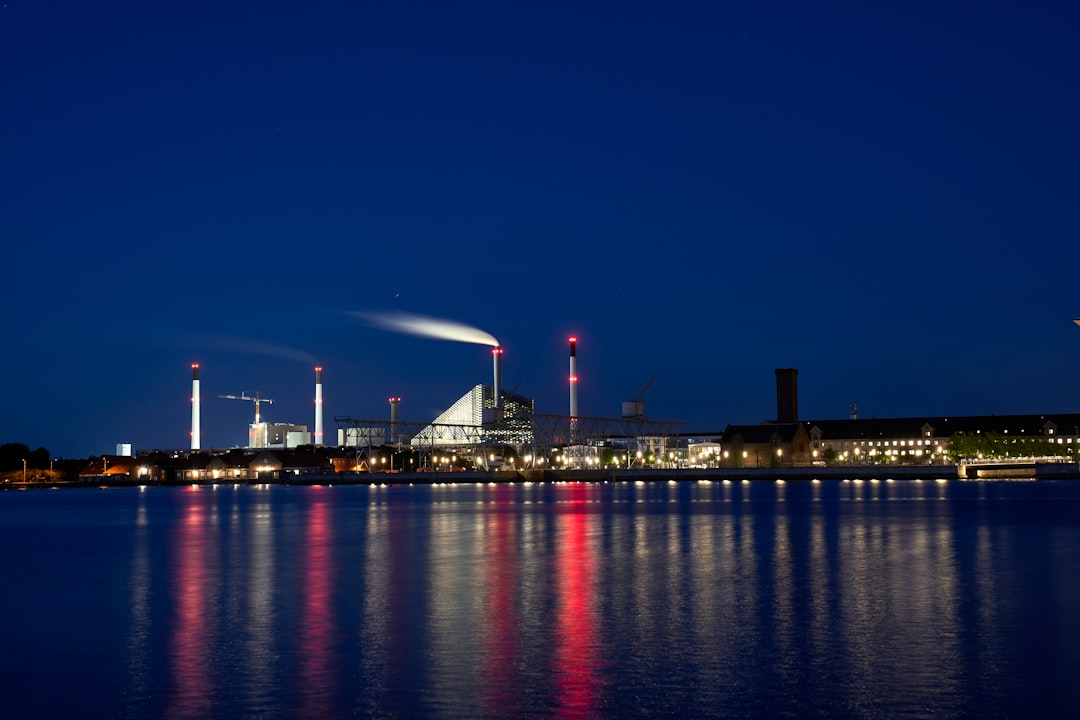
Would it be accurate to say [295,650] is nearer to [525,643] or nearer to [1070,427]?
[525,643]

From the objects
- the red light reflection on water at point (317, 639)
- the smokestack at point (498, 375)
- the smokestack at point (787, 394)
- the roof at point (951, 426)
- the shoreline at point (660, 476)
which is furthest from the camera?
the smokestack at point (787, 394)

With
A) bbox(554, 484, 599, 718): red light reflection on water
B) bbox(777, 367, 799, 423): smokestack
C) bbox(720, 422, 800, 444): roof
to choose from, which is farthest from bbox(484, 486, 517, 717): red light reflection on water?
bbox(777, 367, 799, 423): smokestack

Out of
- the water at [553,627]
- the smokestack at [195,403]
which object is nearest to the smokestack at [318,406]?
the smokestack at [195,403]

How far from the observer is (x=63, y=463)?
644ft

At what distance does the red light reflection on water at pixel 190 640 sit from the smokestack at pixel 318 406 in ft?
524

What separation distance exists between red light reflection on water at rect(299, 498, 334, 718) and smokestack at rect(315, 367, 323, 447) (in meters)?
163

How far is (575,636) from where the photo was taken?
1789 cm

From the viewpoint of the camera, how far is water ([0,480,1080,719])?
44.3 feet

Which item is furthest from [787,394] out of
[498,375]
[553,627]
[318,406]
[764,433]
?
[553,627]

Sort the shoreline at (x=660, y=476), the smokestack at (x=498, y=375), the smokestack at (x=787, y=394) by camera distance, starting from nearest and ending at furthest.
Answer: the shoreline at (x=660, y=476) < the smokestack at (x=498, y=375) < the smokestack at (x=787, y=394)

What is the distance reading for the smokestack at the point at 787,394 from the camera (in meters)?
187

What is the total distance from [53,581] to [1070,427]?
147 metres

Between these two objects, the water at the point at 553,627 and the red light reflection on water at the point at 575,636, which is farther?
the water at the point at 553,627

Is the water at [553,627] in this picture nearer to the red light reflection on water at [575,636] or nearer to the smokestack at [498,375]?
the red light reflection on water at [575,636]
